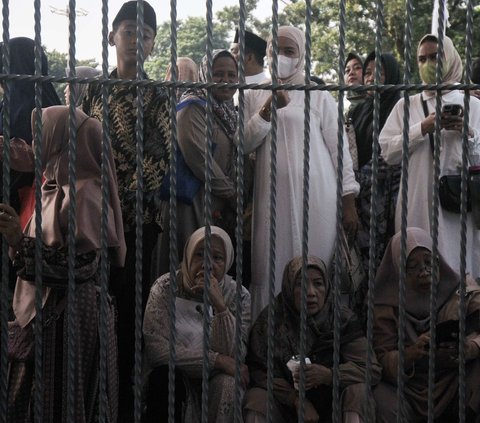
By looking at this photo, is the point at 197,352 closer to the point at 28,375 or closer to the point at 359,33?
the point at 28,375

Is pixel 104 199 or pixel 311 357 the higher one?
pixel 104 199

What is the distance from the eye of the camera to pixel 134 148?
15.9 feet

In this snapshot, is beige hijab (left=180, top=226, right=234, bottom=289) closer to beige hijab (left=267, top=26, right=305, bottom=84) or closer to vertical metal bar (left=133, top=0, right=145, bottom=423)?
beige hijab (left=267, top=26, right=305, bottom=84)

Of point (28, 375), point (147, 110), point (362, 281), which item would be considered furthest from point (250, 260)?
point (28, 375)

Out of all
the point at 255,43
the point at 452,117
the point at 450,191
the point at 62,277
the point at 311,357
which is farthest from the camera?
the point at 255,43

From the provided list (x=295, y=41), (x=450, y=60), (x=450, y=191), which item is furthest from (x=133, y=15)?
(x=450, y=191)

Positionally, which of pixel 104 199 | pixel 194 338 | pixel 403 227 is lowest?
pixel 194 338

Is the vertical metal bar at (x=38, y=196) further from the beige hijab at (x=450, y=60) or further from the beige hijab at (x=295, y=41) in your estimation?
the beige hijab at (x=450, y=60)

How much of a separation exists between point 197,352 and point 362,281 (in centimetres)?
133

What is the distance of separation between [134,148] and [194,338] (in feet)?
3.58

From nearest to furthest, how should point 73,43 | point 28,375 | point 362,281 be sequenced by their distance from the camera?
point 73,43 < point 28,375 < point 362,281

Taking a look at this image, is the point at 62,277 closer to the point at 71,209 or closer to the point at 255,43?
the point at 71,209

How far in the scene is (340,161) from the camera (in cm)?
287

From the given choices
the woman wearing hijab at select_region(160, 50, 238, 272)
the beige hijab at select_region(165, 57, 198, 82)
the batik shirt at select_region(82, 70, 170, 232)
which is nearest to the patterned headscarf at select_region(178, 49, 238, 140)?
the woman wearing hijab at select_region(160, 50, 238, 272)
